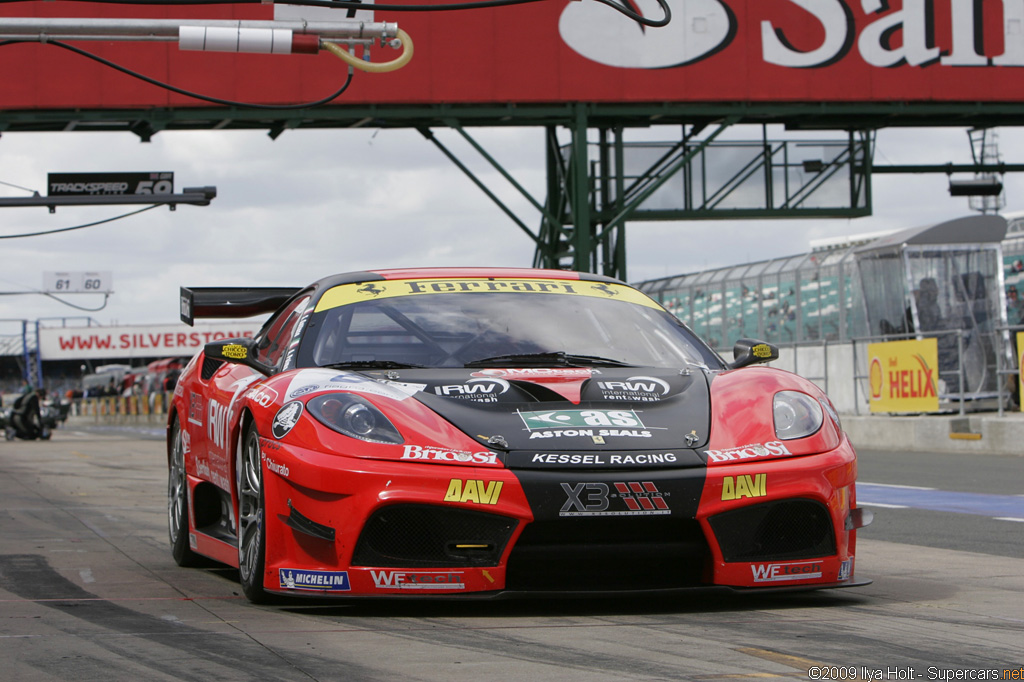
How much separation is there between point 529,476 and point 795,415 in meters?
1.08

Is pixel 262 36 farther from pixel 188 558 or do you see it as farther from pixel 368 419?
pixel 368 419

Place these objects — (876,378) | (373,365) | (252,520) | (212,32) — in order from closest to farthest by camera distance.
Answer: (252,520), (373,365), (212,32), (876,378)

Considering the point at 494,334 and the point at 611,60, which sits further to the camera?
the point at 611,60

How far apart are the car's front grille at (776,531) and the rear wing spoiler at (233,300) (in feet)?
13.4

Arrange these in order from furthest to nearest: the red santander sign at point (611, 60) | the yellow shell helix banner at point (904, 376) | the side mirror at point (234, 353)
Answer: the red santander sign at point (611, 60)
the yellow shell helix banner at point (904, 376)
the side mirror at point (234, 353)

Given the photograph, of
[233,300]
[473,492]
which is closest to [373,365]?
[473,492]

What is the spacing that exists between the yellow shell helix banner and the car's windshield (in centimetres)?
1352

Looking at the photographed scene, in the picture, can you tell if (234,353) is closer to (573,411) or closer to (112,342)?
Result: (573,411)

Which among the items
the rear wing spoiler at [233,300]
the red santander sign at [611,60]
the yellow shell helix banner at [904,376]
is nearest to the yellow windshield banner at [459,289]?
the rear wing spoiler at [233,300]

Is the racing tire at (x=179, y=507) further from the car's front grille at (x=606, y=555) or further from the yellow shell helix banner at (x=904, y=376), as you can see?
the yellow shell helix banner at (x=904, y=376)

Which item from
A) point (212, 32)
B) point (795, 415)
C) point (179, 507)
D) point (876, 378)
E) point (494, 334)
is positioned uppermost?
point (212, 32)

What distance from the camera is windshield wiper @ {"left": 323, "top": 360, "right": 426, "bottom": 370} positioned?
18.2 feet

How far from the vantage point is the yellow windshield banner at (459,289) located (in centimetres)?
612

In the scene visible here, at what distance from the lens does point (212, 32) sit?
12.6 m
